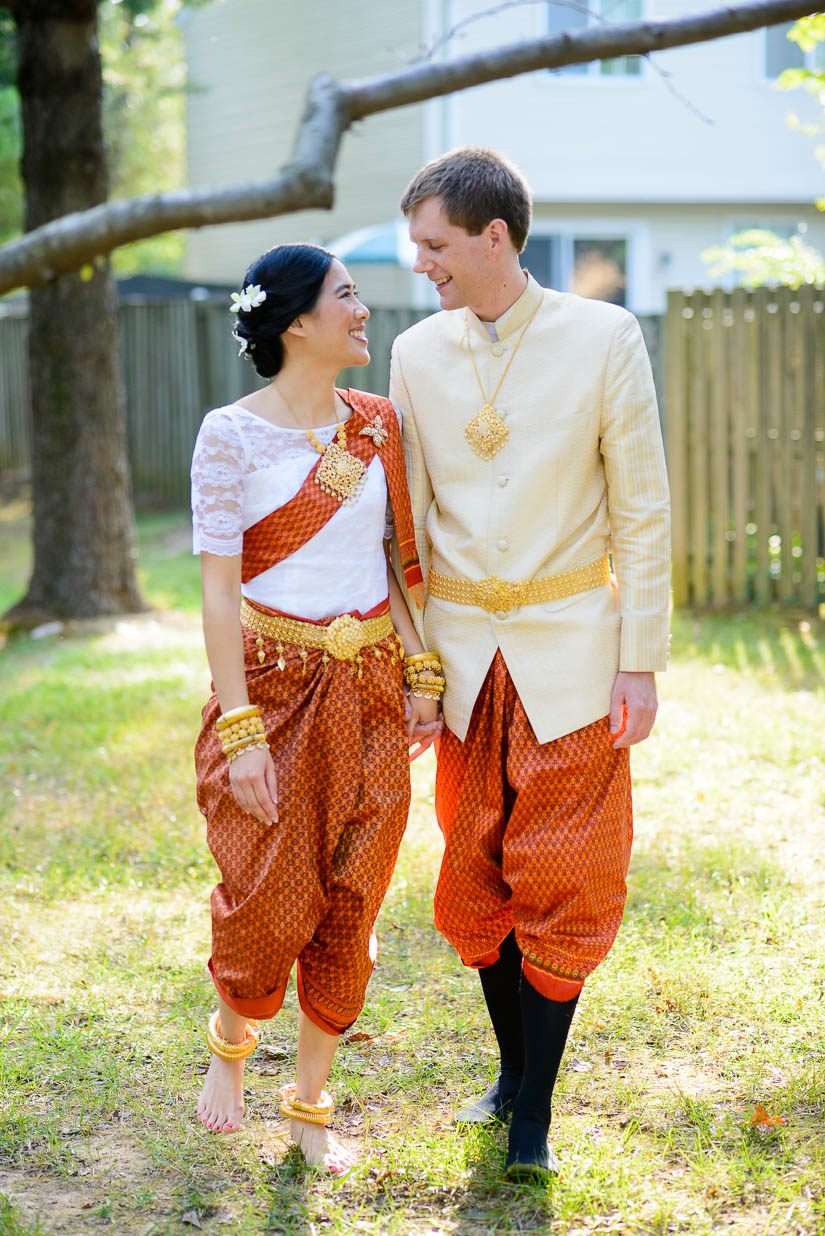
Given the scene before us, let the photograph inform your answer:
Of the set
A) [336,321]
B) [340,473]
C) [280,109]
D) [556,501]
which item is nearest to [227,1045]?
[340,473]

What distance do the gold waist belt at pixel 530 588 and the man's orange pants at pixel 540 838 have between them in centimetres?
14

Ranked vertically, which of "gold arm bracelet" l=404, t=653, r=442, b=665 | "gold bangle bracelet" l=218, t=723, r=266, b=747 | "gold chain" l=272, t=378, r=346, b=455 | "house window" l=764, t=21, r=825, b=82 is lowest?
"gold bangle bracelet" l=218, t=723, r=266, b=747

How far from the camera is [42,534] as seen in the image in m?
8.67

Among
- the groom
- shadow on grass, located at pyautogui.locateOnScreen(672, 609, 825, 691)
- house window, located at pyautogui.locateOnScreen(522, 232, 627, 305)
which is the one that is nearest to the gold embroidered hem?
the groom

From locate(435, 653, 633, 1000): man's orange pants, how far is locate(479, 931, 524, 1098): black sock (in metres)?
0.09

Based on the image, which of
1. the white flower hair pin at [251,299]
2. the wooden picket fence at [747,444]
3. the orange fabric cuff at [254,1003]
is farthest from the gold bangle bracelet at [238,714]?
the wooden picket fence at [747,444]

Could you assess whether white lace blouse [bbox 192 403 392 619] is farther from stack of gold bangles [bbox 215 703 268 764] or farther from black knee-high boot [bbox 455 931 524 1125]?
black knee-high boot [bbox 455 931 524 1125]

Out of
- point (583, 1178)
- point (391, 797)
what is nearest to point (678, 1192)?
point (583, 1178)

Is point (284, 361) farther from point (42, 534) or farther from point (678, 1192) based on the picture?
point (42, 534)

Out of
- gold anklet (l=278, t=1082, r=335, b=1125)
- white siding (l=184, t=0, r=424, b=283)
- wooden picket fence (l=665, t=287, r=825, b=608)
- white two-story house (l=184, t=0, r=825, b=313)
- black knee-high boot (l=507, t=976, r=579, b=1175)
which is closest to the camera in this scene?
black knee-high boot (l=507, t=976, r=579, b=1175)

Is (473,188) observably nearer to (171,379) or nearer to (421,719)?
(421,719)

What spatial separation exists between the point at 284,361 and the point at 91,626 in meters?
5.98

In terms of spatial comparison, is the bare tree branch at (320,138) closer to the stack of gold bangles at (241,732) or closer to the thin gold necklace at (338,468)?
the thin gold necklace at (338,468)

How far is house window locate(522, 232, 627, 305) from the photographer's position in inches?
632
